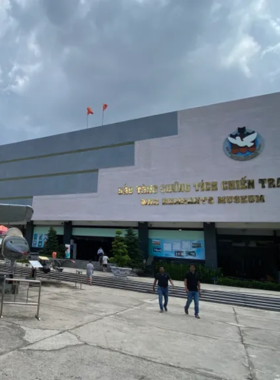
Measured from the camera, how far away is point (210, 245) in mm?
21609

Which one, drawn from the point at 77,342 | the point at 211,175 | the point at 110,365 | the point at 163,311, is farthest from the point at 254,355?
the point at 211,175

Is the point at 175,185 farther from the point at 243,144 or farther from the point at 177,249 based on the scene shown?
the point at 243,144

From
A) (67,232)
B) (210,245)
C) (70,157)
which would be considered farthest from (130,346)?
(70,157)

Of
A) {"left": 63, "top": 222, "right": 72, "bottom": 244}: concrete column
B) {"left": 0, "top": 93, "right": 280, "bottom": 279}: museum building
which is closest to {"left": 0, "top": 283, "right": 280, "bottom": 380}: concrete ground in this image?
{"left": 0, "top": 93, "right": 280, "bottom": 279}: museum building

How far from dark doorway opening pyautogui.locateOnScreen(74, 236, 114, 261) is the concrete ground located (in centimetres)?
1881

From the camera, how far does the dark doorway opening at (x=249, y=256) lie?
2361 cm

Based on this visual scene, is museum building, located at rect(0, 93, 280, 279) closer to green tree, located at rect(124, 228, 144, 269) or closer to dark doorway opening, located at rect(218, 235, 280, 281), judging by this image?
dark doorway opening, located at rect(218, 235, 280, 281)

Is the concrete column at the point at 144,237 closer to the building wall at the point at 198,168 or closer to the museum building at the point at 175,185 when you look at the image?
the museum building at the point at 175,185

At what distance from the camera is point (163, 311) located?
1003cm

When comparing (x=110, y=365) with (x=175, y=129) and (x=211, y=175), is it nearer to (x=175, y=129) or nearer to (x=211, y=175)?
(x=211, y=175)

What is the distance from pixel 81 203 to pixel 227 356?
22.5m

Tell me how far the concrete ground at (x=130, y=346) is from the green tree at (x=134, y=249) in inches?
499

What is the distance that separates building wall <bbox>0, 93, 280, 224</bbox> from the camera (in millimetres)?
20219

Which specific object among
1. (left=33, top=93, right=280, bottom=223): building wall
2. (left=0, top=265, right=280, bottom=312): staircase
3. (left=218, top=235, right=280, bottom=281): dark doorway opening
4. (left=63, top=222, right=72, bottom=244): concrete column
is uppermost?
(left=33, top=93, right=280, bottom=223): building wall
